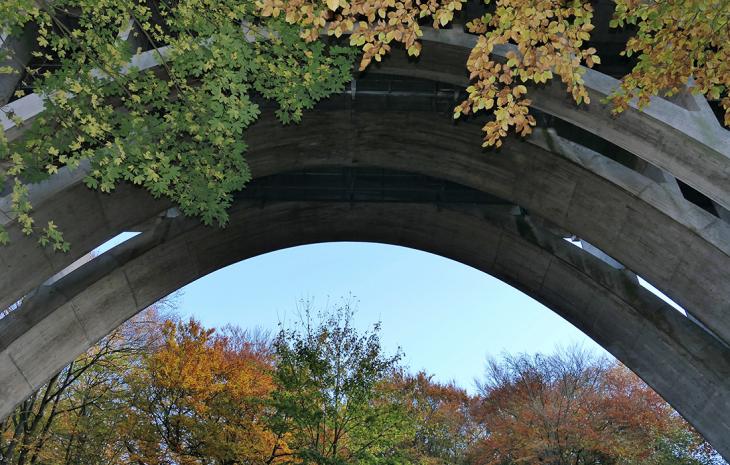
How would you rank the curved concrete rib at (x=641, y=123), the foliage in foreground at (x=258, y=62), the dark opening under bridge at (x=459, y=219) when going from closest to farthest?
the foliage in foreground at (x=258, y=62) < the curved concrete rib at (x=641, y=123) < the dark opening under bridge at (x=459, y=219)

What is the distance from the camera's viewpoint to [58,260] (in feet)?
47.9

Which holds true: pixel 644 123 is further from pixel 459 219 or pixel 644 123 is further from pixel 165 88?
pixel 459 219

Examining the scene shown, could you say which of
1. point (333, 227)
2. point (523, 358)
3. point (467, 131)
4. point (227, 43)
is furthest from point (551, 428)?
point (227, 43)

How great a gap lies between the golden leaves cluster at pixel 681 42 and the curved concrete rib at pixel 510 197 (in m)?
6.09

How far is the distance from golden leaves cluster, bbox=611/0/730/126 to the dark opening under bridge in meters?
3.29

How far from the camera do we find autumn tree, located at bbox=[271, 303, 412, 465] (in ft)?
61.1

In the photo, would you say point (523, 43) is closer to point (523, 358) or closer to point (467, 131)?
point (467, 131)

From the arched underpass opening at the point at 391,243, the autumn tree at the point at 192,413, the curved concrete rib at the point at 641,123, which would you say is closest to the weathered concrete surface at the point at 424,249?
the arched underpass opening at the point at 391,243

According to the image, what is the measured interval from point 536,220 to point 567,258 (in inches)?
62.6

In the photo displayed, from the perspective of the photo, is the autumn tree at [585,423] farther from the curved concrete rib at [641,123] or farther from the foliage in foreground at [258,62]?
the foliage in foreground at [258,62]

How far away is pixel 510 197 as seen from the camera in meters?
16.7

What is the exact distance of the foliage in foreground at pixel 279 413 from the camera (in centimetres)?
1925

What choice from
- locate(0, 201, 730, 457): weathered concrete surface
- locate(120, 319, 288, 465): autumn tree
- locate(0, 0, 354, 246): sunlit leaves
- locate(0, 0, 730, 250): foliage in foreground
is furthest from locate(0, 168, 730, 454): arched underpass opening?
locate(0, 0, 730, 250): foliage in foreground

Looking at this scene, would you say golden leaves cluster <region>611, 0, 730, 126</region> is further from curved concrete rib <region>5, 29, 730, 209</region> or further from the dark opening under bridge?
the dark opening under bridge
